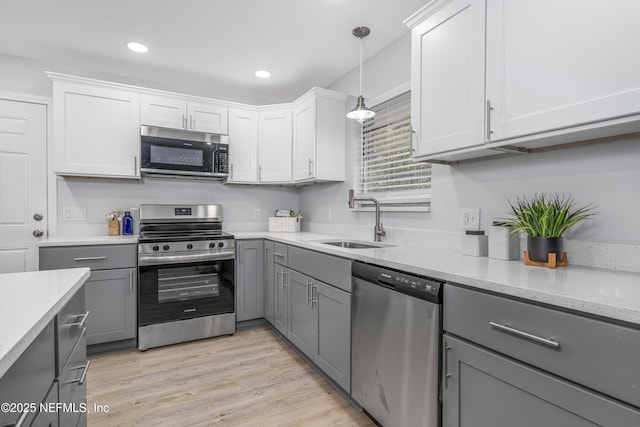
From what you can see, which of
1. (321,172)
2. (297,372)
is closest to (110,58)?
(321,172)

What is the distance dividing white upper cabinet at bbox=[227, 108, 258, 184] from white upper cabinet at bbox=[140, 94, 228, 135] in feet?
0.35

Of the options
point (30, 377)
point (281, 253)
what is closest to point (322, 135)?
point (281, 253)

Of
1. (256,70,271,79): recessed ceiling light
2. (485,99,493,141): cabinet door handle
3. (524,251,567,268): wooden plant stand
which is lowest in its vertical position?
(524,251,567,268): wooden plant stand

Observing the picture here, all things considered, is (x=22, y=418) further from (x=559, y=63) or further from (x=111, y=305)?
(x=111, y=305)

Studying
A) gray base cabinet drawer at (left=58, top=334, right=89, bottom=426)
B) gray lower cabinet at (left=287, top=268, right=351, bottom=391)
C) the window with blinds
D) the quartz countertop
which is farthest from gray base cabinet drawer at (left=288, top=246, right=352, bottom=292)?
gray base cabinet drawer at (left=58, top=334, right=89, bottom=426)

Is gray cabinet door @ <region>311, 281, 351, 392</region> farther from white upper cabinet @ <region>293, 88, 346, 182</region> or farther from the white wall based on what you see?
white upper cabinet @ <region>293, 88, 346, 182</region>

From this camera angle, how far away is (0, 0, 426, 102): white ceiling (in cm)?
222

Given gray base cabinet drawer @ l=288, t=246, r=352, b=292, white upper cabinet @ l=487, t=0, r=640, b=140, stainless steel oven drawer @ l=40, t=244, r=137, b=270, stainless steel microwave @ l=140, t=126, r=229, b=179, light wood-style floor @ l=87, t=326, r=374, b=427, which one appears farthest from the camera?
stainless steel microwave @ l=140, t=126, r=229, b=179

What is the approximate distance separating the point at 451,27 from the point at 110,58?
9.65 ft

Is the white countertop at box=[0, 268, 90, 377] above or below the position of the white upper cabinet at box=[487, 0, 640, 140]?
below

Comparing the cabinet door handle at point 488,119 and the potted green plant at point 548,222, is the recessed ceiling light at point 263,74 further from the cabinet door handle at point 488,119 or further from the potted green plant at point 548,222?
the potted green plant at point 548,222

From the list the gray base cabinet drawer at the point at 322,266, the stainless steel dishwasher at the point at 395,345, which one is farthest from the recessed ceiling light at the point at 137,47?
the stainless steel dishwasher at the point at 395,345

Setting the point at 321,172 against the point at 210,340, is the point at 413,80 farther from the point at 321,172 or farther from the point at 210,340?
the point at 210,340

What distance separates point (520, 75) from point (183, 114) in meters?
2.91
